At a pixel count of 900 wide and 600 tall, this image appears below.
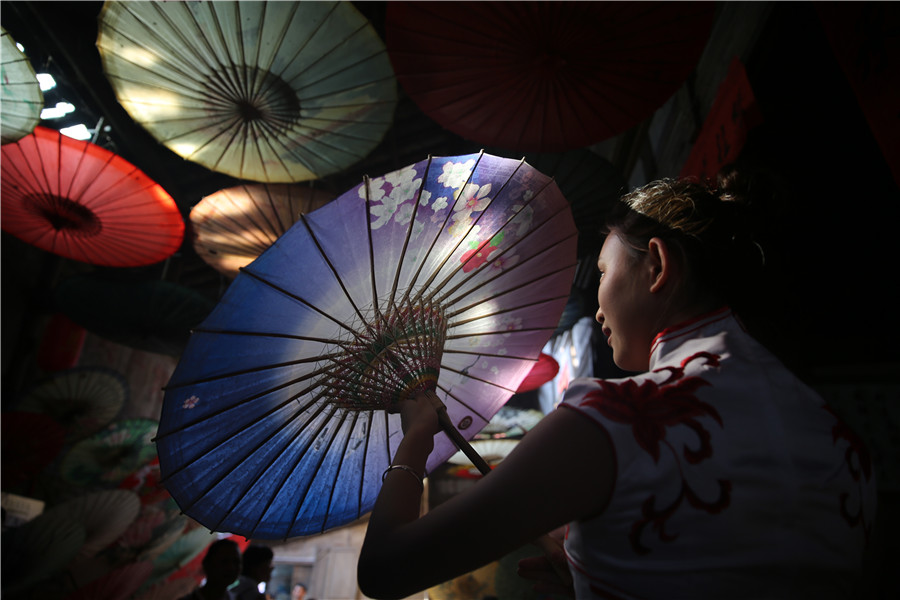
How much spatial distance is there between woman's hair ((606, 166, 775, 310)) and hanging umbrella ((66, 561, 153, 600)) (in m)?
7.24

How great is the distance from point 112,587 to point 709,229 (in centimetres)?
743

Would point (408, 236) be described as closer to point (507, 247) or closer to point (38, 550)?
point (507, 247)

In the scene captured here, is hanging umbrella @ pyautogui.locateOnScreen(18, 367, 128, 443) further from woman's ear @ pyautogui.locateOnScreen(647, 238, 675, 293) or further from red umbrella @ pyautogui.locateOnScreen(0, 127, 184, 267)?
woman's ear @ pyautogui.locateOnScreen(647, 238, 675, 293)

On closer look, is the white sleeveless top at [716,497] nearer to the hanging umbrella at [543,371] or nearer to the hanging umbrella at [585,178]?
the hanging umbrella at [585,178]

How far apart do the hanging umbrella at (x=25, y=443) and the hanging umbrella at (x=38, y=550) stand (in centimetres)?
254

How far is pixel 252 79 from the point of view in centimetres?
412

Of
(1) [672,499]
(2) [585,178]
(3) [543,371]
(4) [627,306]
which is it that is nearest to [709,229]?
(4) [627,306]

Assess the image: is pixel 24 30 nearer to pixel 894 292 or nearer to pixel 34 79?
pixel 34 79

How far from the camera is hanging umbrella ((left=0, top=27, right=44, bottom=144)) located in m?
3.79

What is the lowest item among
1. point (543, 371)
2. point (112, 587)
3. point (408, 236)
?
point (112, 587)

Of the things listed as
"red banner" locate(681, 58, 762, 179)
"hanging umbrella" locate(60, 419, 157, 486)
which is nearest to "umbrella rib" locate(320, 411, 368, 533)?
"red banner" locate(681, 58, 762, 179)

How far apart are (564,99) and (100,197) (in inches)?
216

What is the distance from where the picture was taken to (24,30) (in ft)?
21.4

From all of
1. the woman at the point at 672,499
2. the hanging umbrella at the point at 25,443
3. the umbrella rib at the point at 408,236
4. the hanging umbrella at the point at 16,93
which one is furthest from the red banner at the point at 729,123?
the hanging umbrella at the point at 25,443
